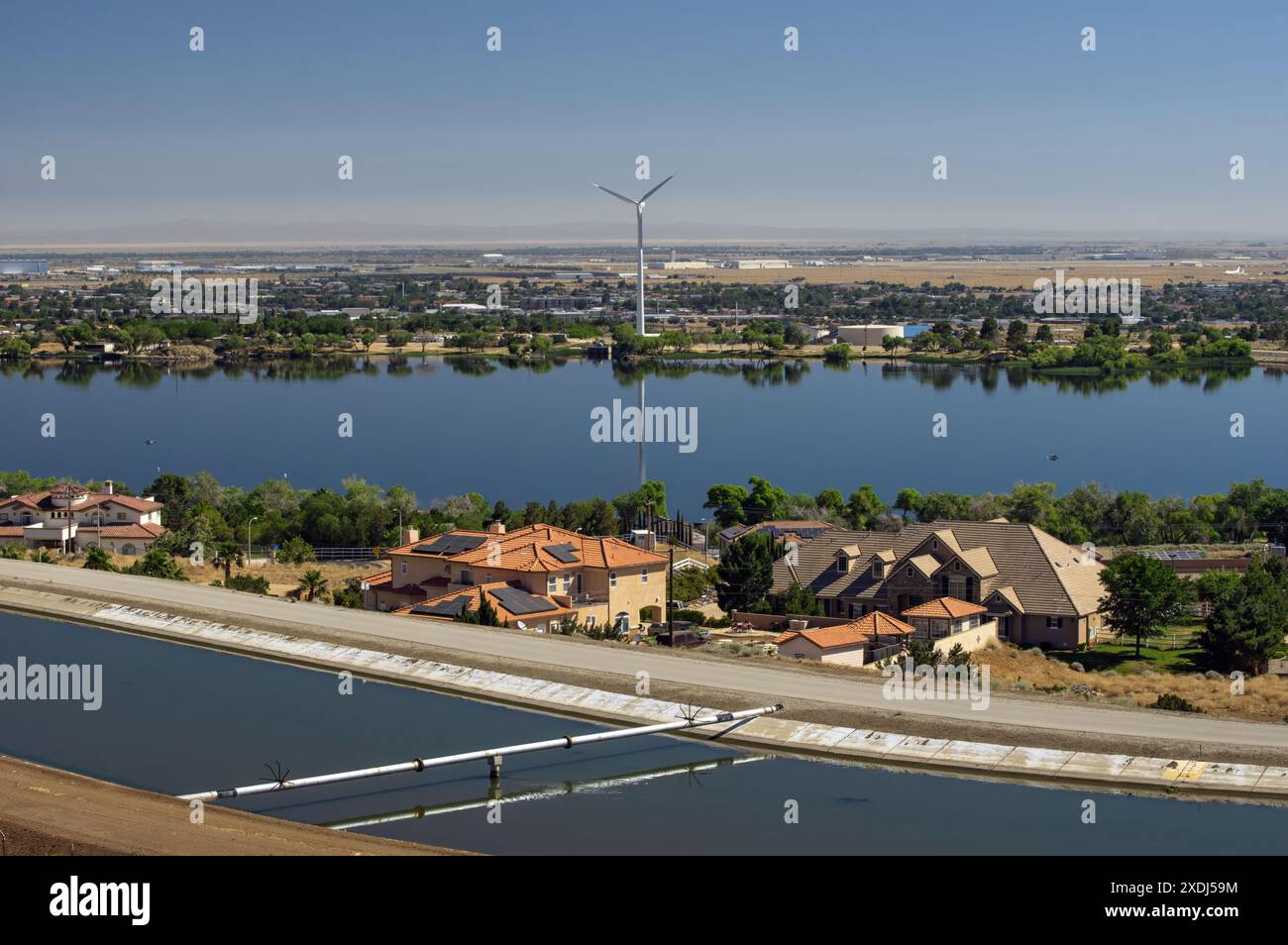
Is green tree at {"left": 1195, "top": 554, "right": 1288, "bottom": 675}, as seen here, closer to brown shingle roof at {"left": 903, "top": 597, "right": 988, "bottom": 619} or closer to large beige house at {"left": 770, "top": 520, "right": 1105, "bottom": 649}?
large beige house at {"left": 770, "top": 520, "right": 1105, "bottom": 649}

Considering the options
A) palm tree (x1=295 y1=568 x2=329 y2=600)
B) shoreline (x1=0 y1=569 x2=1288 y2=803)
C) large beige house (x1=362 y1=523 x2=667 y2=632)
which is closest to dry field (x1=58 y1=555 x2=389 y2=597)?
palm tree (x1=295 y1=568 x2=329 y2=600)

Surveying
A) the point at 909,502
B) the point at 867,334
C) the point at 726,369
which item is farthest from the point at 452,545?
the point at 867,334

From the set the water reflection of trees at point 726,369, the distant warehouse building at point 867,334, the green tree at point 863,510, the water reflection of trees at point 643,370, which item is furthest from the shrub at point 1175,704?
the distant warehouse building at point 867,334

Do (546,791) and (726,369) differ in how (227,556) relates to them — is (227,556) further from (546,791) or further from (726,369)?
(726,369)

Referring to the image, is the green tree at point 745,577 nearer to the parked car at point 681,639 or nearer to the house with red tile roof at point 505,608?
the parked car at point 681,639

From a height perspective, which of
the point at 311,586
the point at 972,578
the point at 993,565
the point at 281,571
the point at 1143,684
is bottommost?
the point at 1143,684
